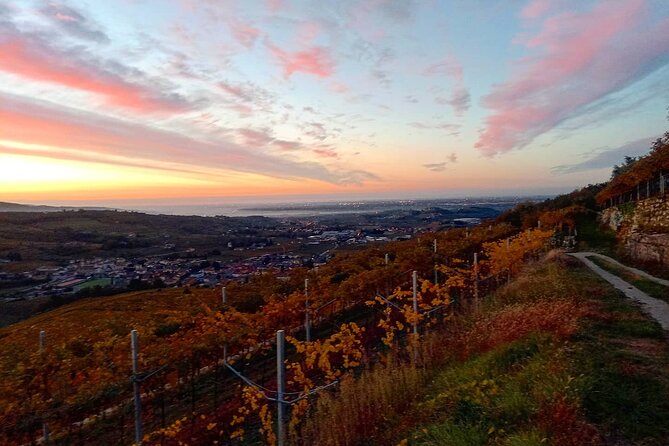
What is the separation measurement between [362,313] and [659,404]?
9.21m

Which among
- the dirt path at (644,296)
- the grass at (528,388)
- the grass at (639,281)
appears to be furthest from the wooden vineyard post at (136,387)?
the grass at (639,281)

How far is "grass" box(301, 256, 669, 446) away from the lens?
4164mm

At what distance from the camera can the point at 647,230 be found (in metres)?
17.6

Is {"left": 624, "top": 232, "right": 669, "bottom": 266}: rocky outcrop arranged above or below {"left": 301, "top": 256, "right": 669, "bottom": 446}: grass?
above

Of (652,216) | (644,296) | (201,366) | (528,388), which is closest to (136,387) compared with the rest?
(201,366)

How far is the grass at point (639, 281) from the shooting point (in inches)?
418

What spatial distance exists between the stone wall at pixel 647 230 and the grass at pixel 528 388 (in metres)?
7.34

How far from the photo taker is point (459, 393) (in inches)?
217

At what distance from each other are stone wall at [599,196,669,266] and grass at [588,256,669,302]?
45.2 inches

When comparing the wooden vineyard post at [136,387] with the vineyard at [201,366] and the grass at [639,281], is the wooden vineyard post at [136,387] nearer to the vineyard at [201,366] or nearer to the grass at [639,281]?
the vineyard at [201,366]

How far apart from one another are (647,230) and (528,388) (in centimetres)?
1708

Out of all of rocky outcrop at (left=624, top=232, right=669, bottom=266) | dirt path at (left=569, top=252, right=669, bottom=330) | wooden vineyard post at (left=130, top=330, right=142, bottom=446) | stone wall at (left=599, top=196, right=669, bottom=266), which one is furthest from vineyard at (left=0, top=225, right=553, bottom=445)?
stone wall at (left=599, top=196, right=669, bottom=266)

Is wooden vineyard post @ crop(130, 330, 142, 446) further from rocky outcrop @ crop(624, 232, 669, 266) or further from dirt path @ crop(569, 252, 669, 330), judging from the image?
rocky outcrop @ crop(624, 232, 669, 266)

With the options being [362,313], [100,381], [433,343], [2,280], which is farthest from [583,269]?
[2,280]
